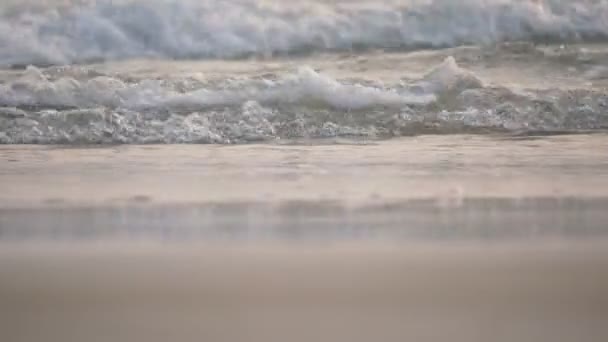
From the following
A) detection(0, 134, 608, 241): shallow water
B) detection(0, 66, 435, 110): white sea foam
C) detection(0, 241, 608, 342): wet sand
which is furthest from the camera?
detection(0, 66, 435, 110): white sea foam

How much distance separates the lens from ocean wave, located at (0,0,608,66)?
72.4 inches

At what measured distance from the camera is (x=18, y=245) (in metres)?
1.59

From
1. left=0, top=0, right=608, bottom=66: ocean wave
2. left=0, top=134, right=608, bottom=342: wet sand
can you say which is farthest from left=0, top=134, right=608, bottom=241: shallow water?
left=0, top=0, right=608, bottom=66: ocean wave

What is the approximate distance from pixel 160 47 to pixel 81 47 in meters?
0.17

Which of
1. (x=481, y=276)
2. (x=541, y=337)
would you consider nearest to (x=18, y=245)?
(x=481, y=276)

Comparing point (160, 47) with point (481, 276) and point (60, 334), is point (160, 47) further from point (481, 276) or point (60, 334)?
point (481, 276)

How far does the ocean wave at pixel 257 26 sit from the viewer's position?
184 centimetres

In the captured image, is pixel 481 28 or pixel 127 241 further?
pixel 481 28

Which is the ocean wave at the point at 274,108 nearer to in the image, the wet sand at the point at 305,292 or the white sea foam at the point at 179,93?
the white sea foam at the point at 179,93

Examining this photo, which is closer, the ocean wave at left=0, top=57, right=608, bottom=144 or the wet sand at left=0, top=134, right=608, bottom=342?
the wet sand at left=0, top=134, right=608, bottom=342

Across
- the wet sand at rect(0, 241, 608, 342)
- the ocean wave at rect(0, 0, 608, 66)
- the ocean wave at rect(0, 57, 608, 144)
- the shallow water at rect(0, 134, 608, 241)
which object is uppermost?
the ocean wave at rect(0, 0, 608, 66)

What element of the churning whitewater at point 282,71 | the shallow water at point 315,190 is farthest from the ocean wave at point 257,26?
the shallow water at point 315,190

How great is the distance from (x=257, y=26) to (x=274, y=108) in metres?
0.19

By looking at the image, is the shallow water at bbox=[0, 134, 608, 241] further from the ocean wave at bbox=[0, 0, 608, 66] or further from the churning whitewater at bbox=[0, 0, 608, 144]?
the ocean wave at bbox=[0, 0, 608, 66]
